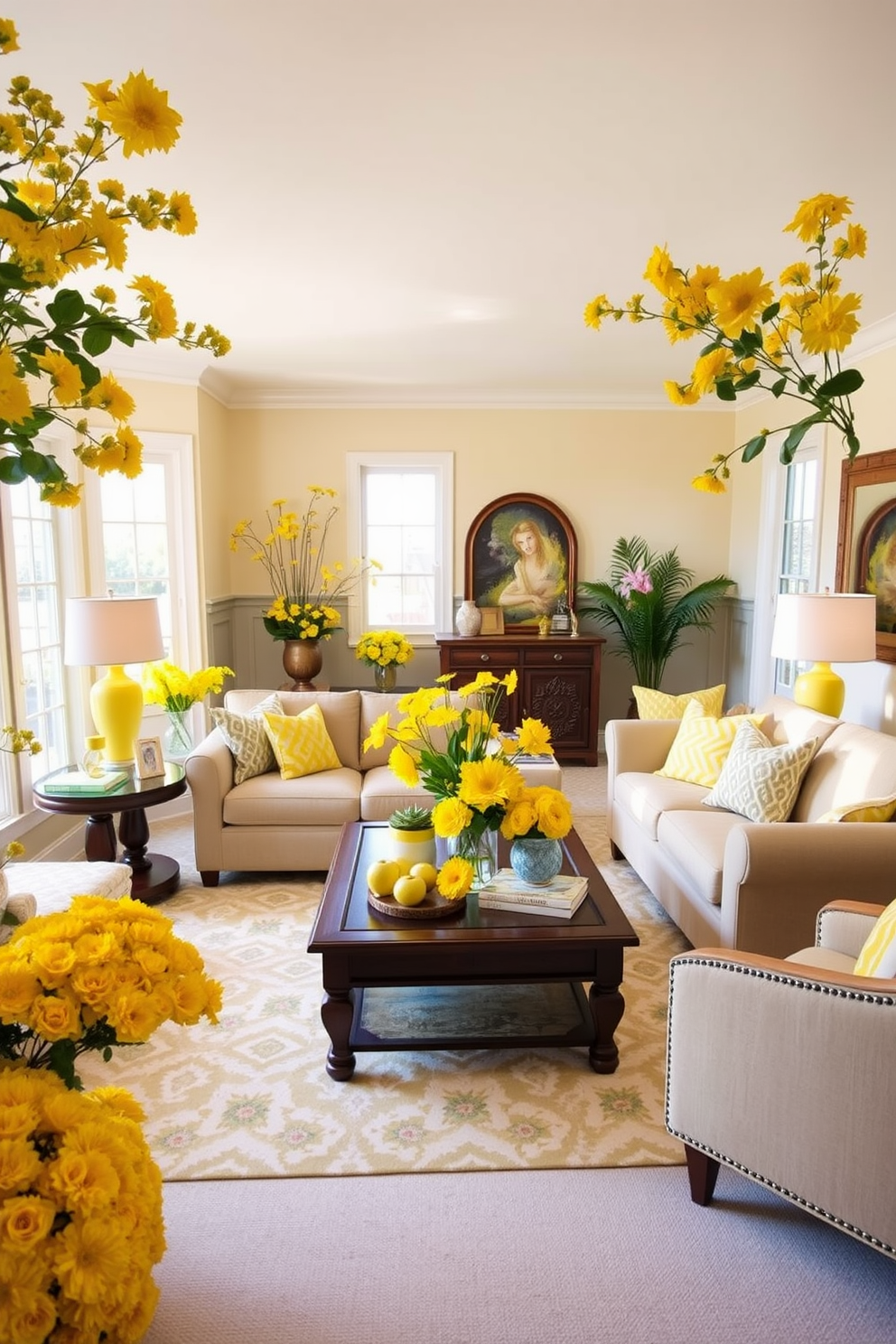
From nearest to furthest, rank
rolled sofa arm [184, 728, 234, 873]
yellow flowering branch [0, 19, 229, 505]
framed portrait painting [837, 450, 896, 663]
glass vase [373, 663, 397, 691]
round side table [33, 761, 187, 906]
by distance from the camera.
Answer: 1. yellow flowering branch [0, 19, 229, 505]
2. round side table [33, 761, 187, 906]
3. rolled sofa arm [184, 728, 234, 873]
4. framed portrait painting [837, 450, 896, 663]
5. glass vase [373, 663, 397, 691]

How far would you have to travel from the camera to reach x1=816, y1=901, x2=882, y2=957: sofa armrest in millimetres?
2213

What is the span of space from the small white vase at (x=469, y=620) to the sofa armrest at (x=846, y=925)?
3992 mm

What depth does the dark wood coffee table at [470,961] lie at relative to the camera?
2.46 m

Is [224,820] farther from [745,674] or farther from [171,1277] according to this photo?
[745,674]

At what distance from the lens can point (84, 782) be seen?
365cm

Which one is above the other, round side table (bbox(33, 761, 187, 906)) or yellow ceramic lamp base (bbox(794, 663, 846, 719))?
yellow ceramic lamp base (bbox(794, 663, 846, 719))

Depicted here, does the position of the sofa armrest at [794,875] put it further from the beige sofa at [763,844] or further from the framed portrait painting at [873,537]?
the framed portrait painting at [873,537]

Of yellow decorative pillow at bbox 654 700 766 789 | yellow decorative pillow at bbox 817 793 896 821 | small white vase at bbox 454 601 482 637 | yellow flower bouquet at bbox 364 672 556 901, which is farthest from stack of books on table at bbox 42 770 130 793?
small white vase at bbox 454 601 482 637

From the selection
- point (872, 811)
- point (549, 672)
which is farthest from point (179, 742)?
point (872, 811)

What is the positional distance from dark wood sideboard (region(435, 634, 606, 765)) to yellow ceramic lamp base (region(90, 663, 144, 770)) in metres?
2.52

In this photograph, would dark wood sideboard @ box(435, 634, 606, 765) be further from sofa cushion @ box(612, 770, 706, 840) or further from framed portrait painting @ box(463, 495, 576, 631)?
sofa cushion @ box(612, 770, 706, 840)

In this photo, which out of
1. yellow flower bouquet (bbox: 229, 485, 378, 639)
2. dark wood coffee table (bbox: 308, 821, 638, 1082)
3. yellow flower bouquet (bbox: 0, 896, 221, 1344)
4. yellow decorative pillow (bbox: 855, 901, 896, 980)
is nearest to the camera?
yellow flower bouquet (bbox: 0, 896, 221, 1344)

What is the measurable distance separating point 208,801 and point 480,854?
5.24ft

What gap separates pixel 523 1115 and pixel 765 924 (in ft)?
3.13
